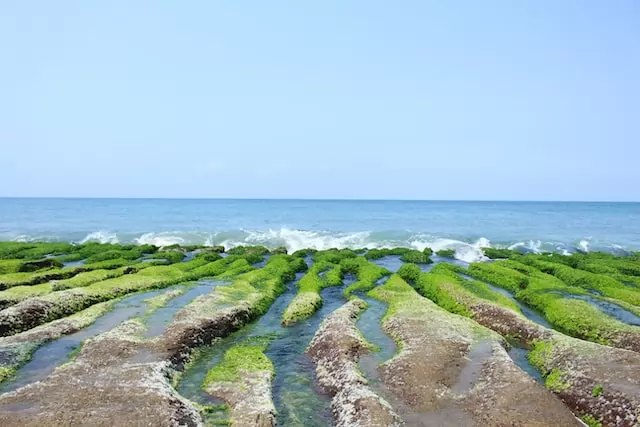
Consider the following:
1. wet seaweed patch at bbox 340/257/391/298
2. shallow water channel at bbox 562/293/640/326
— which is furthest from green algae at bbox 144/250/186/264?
shallow water channel at bbox 562/293/640/326

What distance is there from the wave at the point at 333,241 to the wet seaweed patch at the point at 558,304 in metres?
24.1

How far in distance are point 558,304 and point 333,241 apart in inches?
1964

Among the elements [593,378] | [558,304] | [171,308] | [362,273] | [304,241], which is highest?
[593,378]

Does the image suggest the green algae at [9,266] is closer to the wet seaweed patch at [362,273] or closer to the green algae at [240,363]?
the green algae at [240,363]

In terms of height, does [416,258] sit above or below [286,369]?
above

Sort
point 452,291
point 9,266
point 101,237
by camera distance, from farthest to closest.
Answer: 1. point 101,237
2. point 9,266
3. point 452,291

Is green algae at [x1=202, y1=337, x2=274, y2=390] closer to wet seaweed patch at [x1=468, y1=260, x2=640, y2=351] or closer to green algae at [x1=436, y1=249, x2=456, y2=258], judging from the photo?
wet seaweed patch at [x1=468, y1=260, x2=640, y2=351]

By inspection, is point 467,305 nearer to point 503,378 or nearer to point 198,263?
point 503,378

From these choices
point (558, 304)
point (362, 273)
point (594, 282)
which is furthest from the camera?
point (362, 273)

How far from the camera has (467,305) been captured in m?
31.9

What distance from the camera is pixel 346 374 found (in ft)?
65.0

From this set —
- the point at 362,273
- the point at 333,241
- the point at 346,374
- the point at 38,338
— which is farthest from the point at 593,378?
the point at 333,241

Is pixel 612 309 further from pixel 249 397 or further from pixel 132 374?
pixel 132 374

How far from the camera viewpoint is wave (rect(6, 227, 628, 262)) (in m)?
73.5
